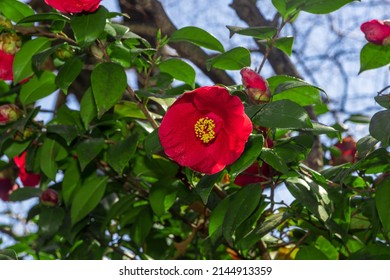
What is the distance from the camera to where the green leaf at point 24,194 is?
1638 millimetres

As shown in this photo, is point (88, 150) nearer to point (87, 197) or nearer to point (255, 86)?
point (87, 197)

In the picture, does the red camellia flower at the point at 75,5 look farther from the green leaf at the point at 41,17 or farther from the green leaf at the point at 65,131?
the green leaf at the point at 65,131

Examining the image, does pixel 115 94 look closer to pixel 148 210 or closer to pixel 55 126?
pixel 55 126

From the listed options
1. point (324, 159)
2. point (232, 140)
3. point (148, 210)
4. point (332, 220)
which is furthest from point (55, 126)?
point (324, 159)

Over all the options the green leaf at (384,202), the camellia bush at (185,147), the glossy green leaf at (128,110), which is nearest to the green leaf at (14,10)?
the camellia bush at (185,147)

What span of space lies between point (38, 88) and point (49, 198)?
237mm

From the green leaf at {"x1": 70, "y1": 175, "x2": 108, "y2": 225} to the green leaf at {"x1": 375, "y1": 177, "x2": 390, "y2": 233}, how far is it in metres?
0.56

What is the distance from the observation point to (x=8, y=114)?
1.39 m

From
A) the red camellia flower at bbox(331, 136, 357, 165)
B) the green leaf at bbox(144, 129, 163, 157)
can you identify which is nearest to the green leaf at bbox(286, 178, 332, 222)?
the green leaf at bbox(144, 129, 163, 157)

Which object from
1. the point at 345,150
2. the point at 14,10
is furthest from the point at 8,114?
the point at 345,150

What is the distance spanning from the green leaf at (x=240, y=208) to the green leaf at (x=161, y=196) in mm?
194

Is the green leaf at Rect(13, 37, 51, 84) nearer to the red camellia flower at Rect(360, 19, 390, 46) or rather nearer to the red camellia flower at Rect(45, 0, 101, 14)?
the red camellia flower at Rect(45, 0, 101, 14)

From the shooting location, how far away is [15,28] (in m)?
1.29
